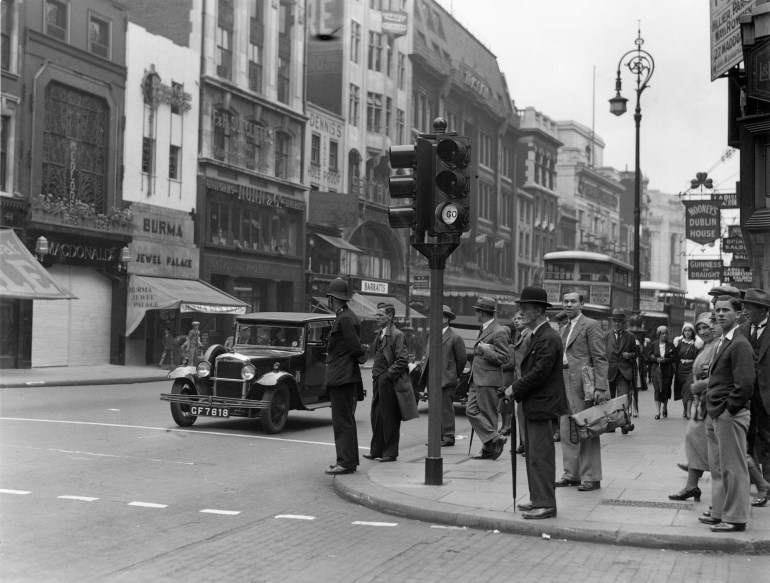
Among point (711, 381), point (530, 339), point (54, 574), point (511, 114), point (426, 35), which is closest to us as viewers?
point (54, 574)

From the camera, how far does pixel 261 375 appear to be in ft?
47.9

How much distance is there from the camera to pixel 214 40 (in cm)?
3941

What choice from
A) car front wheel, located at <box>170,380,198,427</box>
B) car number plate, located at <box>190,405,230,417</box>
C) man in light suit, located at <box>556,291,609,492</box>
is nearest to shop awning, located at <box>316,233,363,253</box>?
car front wheel, located at <box>170,380,198,427</box>

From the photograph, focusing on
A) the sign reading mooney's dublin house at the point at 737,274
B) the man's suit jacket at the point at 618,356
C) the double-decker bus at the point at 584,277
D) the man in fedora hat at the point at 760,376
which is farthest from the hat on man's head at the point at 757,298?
the sign reading mooney's dublin house at the point at 737,274

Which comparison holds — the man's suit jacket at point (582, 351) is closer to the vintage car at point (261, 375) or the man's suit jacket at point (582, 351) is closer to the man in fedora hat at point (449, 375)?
the man in fedora hat at point (449, 375)

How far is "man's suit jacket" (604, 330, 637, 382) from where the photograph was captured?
16828 millimetres

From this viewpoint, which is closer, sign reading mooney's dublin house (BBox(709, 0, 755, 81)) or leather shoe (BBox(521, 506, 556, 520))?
leather shoe (BBox(521, 506, 556, 520))

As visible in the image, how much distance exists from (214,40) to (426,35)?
958 inches

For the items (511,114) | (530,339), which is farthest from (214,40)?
(511,114)

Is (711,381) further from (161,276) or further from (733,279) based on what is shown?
(733,279)

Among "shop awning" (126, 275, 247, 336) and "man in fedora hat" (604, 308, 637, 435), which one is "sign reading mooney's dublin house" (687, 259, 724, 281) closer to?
"shop awning" (126, 275, 247, 336)

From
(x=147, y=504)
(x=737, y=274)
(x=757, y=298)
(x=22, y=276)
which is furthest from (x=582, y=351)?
(x=737, y=274)

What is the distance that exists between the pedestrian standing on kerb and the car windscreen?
4.82m

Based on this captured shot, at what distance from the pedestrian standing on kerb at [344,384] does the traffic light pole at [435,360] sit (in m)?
0.98
